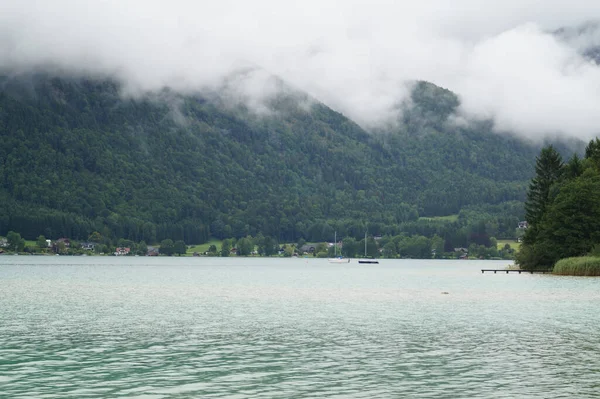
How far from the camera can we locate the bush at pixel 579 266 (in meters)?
128

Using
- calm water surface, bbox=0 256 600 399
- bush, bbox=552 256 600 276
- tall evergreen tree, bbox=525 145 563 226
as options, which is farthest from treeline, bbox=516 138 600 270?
calm water surface, bbox=0 256 600 399

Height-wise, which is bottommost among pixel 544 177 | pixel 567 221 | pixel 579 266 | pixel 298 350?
pixel 298 350

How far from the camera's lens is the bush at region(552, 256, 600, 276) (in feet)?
422

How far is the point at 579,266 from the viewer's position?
430 ft

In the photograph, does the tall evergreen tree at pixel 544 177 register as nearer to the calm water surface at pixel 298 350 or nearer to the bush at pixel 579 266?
the bush at pixel 579 266

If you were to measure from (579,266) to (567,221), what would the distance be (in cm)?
1257

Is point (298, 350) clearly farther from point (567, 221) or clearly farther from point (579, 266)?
point (567, 221)

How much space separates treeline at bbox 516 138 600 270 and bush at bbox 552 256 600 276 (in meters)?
4.08

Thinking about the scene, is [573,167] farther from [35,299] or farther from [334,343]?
[334,343]

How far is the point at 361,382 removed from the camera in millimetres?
34031

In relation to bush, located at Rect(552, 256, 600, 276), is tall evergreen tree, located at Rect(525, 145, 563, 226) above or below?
above

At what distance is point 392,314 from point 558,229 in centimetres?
8389

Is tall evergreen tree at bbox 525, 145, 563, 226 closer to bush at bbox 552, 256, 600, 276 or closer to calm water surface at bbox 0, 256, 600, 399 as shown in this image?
bush at bbox 552, 256, 600, 276

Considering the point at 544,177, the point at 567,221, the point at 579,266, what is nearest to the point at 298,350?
the point at 579,266
